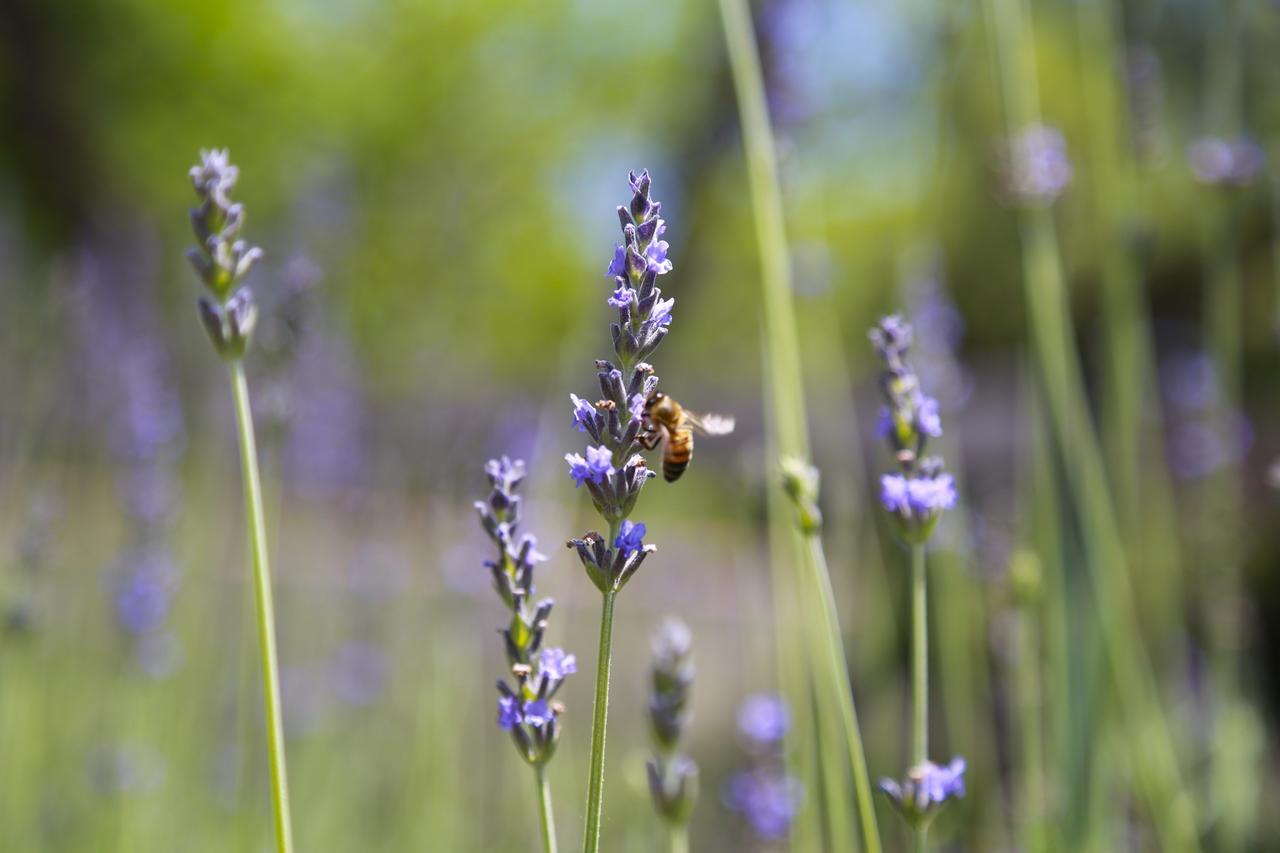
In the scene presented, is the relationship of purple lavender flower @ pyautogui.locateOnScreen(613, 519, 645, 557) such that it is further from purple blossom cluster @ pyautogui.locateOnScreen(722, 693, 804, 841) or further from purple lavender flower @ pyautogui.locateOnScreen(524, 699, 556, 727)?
purple blossom cluster @ pyautogui.locateOnScreen(722, 693, 804, 841)

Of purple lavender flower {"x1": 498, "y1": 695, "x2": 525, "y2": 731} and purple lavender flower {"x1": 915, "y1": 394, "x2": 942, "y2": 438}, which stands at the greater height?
purple lavender flower {"x1": 915, "y1": 394, "x2": 942, "y2": 438}

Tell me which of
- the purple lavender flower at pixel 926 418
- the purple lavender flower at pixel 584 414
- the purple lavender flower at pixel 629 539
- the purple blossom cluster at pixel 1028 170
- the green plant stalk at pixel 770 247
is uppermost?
the purple blossom cluster at pixel 1028 170

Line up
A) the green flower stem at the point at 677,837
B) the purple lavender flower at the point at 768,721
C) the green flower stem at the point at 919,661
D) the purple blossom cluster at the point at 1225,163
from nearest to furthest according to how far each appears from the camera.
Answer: the green flower stem at the point at 919,661 → the green flower stem at the point at 677,837 → the purple lavender flower at the point at 768,721 → the purple blossom cluster at the point at 1225,163

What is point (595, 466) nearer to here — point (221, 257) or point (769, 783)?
point (221, 257)

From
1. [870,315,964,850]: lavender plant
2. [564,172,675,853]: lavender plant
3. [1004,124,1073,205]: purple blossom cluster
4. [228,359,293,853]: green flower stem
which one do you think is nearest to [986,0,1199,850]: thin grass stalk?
[1004,124,1073,205]: purple blossom cluster

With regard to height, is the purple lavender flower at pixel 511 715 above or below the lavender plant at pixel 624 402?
below

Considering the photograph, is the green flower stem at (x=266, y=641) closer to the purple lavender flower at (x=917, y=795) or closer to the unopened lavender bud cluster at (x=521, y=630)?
the unopened lavender bud cluster at (x=521, y=630)

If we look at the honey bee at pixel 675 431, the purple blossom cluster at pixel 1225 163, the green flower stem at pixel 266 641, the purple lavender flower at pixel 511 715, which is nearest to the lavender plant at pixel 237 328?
the green flower stem at pixel 266 641

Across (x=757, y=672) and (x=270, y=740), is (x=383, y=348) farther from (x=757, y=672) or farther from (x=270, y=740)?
(x=270, y=740)
